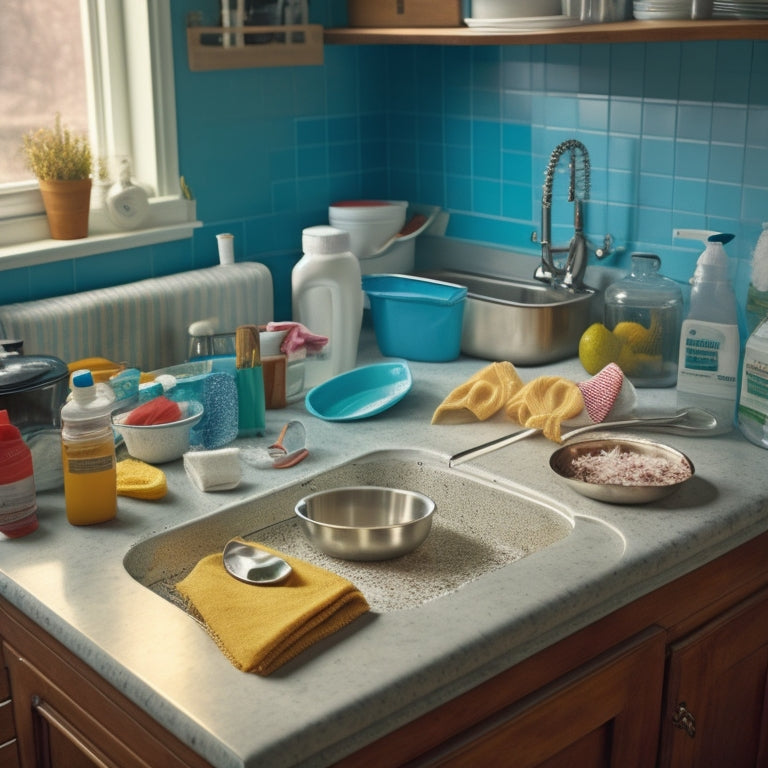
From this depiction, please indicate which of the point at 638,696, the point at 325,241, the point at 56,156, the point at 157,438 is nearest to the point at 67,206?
the point at 56,156

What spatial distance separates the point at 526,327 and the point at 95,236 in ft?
2.73

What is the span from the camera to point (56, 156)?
199 centimetres

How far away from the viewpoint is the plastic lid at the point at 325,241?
2.04 m

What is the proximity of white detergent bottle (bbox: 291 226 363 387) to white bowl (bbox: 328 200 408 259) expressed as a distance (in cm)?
27

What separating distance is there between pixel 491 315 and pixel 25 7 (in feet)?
3.35

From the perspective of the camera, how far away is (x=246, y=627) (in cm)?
121

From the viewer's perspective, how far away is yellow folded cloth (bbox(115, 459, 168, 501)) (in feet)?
5.14

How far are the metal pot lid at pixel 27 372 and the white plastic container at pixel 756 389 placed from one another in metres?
1.03

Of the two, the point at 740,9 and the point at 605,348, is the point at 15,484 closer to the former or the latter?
the point at 605,348

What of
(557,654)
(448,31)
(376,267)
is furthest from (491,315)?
(557,654)

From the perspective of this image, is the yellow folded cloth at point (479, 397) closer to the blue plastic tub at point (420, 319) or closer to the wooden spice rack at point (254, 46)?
the blue plastic tub at point (420, 319)

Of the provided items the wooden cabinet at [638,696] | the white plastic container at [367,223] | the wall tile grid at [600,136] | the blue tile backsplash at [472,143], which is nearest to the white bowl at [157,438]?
the blue tile backsplash at [472,143]

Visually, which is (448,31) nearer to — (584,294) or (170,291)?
(584,294)

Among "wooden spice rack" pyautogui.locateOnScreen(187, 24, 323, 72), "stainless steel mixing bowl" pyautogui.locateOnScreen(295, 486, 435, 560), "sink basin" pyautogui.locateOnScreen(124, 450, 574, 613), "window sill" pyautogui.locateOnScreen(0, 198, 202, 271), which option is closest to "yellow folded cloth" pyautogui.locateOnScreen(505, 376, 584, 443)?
"sink basin" pyautogui.locateOnScreen(124, 450, 574, 613)
